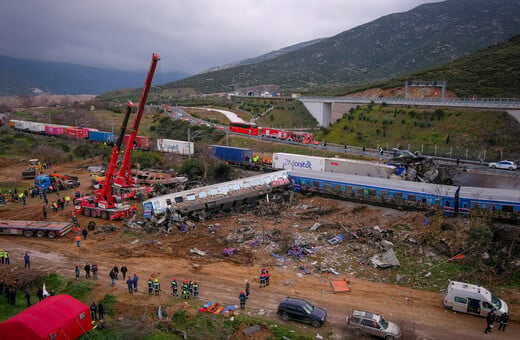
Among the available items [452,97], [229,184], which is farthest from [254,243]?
[452,97]

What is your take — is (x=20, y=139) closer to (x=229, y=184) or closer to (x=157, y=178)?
(x=157, y=178)

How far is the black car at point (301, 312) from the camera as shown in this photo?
1472 centimetres

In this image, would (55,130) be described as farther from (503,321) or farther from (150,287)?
(503,321)

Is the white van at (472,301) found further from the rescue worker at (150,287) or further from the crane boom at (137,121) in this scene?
the crane boom at (137,121)

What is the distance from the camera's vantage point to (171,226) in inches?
1013

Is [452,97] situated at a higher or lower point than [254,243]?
higher

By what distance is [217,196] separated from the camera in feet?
95.0

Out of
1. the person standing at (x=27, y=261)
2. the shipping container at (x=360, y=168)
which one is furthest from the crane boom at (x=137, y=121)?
the shipping container at (x=360, y=168)

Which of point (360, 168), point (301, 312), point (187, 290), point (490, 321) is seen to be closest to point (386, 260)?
point (490, 321)

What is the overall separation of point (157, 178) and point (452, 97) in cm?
5103

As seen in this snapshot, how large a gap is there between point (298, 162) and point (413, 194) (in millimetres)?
15034

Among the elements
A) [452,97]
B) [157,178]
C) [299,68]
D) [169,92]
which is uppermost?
[299,68]

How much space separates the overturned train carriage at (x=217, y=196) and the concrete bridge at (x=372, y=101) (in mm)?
32521

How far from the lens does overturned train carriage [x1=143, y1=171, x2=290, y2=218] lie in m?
26.2
